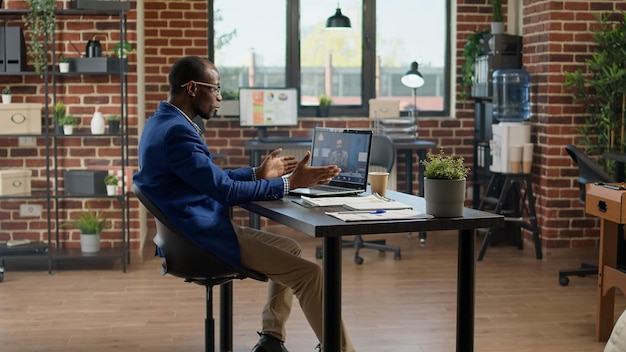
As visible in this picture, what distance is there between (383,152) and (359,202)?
3.12 metres

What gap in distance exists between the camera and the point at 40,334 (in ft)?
14.6

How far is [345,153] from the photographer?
12.4ft

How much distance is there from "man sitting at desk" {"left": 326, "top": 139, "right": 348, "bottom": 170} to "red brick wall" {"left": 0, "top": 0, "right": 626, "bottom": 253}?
286cm

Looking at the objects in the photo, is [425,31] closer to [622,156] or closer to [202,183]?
[622,156]

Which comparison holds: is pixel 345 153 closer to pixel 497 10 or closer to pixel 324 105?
pixel 497 10

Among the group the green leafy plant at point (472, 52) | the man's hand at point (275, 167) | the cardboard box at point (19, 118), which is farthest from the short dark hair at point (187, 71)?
the green leafy plant at point (472, 52)

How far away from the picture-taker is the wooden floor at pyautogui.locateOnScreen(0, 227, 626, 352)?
434 centimetres

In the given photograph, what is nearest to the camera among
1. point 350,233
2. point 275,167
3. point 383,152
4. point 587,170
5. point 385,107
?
point 350,233

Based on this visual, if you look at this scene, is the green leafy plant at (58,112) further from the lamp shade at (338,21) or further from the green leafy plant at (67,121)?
the lamp shade at (338,21)

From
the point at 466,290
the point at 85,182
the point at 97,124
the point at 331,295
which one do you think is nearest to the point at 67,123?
the point at 97,124

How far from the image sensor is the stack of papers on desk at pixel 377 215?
120 inches

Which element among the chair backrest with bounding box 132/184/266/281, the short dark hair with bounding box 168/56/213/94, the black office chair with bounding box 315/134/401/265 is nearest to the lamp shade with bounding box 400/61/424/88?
the black office chair with bounding box 315/134/401/265

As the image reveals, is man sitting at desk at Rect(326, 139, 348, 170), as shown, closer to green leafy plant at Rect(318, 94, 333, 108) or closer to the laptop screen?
the laptop screen

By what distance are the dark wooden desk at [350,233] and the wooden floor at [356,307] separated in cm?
102
